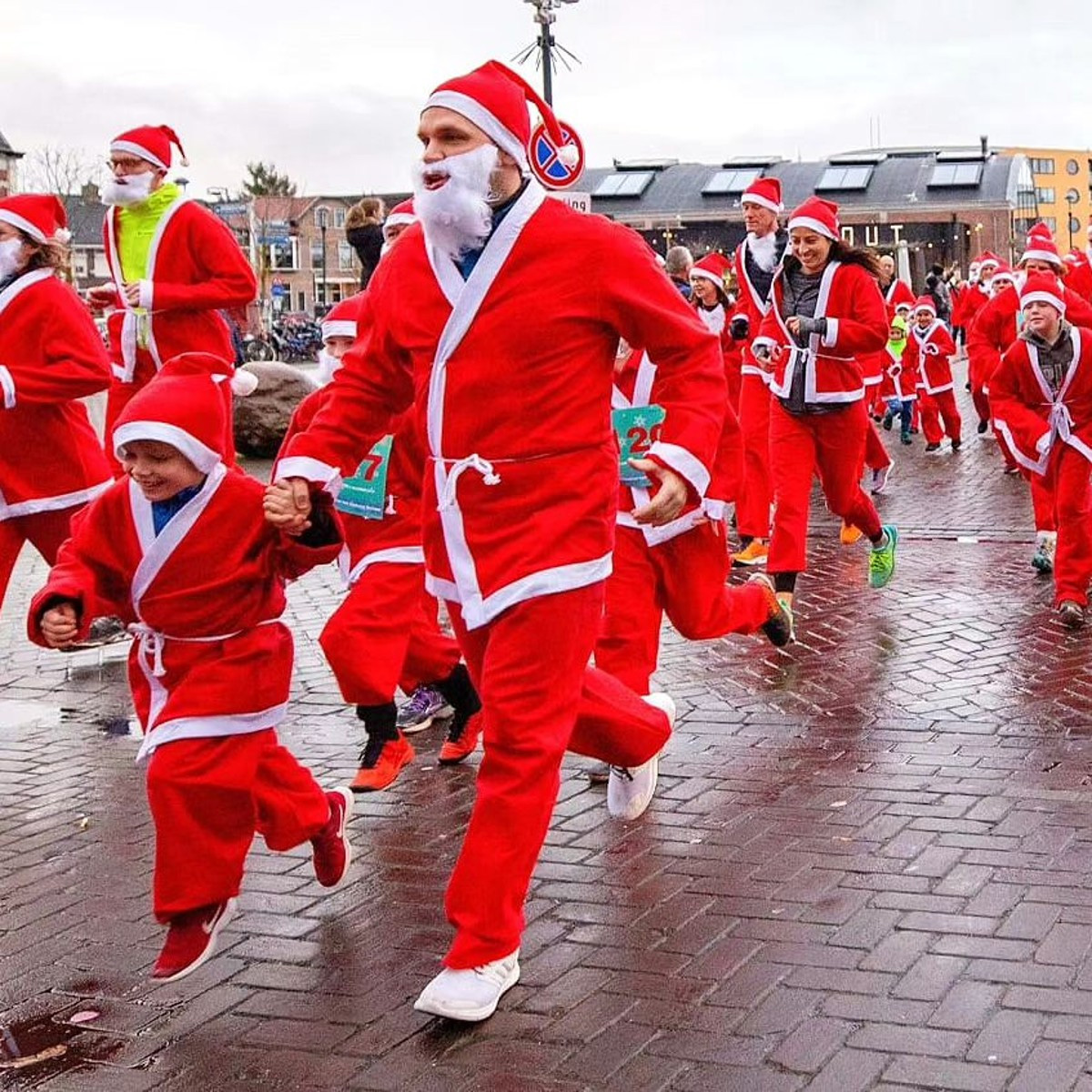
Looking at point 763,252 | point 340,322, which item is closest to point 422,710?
point 340,322

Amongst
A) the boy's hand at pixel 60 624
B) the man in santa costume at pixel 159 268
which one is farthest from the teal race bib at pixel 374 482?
the man in santa costume at pixel 159 268

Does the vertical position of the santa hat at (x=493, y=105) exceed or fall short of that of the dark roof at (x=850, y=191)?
it falls short

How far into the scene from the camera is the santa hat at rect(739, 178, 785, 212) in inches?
382

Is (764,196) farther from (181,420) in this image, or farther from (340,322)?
(181,420)

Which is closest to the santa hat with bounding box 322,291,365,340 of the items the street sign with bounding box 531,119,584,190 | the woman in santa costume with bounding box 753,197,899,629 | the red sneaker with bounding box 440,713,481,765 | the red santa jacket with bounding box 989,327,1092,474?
the red sneaker with bounding box 440,713,481,765

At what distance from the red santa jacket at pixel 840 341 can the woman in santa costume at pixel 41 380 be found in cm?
336

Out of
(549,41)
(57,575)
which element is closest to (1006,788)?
(57,575)

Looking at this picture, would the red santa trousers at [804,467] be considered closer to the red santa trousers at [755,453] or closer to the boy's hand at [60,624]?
the red santa trousers at [755,453]

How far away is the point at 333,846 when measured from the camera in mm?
4676

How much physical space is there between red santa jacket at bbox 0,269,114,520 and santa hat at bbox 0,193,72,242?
177 millimetres

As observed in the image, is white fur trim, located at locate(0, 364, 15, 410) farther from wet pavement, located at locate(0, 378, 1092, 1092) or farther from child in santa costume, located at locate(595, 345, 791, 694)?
child in santa costume, located at locate(595, 345, 791, 694)

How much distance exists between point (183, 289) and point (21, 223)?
1.12 metres

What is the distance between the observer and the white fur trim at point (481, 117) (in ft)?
13.5

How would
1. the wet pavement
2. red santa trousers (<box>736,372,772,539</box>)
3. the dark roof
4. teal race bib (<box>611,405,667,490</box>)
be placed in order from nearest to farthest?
the wet pavement
teal race bib (<box>611,405,667,490</box>)
red santa trousers (<box>736,372,772,539</box>)
the dark roof
